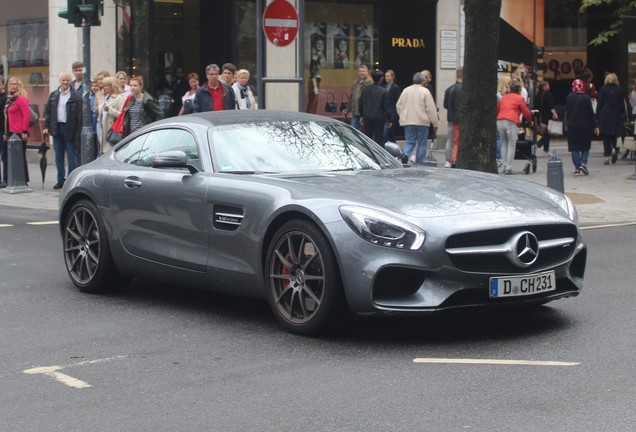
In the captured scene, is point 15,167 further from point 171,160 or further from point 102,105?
point 171,160

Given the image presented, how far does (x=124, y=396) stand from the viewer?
243 inches

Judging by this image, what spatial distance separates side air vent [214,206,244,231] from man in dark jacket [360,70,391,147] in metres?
13.2

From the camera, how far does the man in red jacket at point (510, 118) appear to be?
21672mm

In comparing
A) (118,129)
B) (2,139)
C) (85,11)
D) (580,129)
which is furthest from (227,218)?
(580,129)

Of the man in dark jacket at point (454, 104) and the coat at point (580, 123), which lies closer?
the coat at point (580, 123)

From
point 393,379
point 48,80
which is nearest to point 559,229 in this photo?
point 393,379

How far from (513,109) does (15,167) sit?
8.79 metres

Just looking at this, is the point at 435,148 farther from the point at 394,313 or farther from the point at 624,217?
the point at 394,313

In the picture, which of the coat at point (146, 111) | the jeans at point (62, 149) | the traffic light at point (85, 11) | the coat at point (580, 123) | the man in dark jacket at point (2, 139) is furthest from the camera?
the coat at point (580, 123)

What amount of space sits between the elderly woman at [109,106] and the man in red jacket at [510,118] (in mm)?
7471

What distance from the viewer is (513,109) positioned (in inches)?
855

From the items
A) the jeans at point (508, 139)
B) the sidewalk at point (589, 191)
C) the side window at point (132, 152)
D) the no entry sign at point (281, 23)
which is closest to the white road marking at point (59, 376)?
the side window at point (132, 152)

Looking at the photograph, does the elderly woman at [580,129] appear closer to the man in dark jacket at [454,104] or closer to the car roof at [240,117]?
the man in dark jacket at [454,104]

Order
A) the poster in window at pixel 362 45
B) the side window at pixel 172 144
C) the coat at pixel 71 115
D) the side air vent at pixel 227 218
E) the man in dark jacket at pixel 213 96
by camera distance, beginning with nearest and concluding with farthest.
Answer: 1. the side air vent at pixel 227 218
2. the side window at pixel 172 144
3. the man in dark jacket at pixel 213 96
4. the coat at pixel 71 115
5. the poster in window at pixel 362 45
